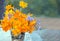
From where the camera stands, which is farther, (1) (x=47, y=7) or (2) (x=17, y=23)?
(1) (x=47, y=7)

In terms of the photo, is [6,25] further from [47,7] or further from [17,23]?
[47,7]

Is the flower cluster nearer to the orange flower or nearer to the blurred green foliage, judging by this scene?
the orange flower

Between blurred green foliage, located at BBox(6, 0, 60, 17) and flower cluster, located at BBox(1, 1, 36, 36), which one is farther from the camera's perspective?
blurred green foliage, located at BBox(6, 0, 60, 17)

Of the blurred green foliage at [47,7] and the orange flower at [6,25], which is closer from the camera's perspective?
the orange flower at [6,25]

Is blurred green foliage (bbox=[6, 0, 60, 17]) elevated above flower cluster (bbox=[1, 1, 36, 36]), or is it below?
below

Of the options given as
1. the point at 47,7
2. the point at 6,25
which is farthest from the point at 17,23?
the point at 47,7

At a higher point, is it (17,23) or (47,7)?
(17,23)

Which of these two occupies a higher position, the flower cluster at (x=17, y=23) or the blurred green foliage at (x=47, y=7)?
the flower cluster at (x=17, y=23)

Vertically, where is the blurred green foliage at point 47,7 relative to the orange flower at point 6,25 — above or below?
below

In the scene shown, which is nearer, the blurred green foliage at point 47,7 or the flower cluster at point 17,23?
the flower cluster at point 17,23

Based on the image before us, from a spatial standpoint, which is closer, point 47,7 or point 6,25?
point 6,25

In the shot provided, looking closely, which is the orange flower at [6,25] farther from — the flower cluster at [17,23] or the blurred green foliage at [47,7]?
the blurred green foliage at [47,7]

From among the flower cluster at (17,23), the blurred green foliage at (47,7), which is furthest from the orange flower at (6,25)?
the blurred green foliage at (47,7)

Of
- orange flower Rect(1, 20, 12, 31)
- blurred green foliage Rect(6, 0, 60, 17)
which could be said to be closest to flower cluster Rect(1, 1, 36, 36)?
orange flower Rect(1, 20, 12, 31)
